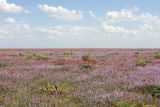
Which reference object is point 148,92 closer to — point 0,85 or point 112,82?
point 112,82

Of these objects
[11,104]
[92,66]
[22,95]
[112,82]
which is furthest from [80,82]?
[92,66]

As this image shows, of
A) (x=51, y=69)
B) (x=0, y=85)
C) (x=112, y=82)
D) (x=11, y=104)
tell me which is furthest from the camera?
(x=51, y=69)

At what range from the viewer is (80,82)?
14.8 m

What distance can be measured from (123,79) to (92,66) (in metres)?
6.59

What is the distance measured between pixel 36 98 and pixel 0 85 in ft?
10.2

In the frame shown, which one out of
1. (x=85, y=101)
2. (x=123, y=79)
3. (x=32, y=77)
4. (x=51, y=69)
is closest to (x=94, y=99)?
(x=85, y=101)

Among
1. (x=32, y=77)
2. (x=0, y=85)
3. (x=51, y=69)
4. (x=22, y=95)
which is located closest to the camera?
(x=22, y=95)

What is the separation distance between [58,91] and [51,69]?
8.47 m

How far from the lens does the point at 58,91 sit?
40.0 feet

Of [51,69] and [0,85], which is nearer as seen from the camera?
[0,85]

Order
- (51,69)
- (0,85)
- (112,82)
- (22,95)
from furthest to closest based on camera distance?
1. (51,69)
2. (112,82)
3. (0,85)
4. (22,95)

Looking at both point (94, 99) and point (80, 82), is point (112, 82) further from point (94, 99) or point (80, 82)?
point (94, 99)

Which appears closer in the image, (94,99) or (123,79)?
(94,99)

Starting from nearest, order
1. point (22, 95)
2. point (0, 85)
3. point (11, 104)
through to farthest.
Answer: point (11, 104) → point (22, 95) → point (0, 85)
